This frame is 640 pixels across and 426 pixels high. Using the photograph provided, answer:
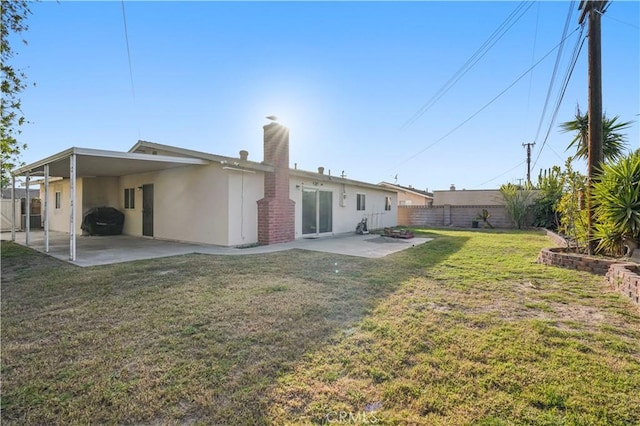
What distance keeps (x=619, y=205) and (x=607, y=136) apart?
401cm

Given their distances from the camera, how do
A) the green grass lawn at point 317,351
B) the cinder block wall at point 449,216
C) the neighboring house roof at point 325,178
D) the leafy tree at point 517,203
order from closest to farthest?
the green grass lawn at point 317,351
the neighboring house roof at point 325,178
the leafy tree at point 517,203
the cinder block wall at point 449,216

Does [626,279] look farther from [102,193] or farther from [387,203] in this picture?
[102,193]

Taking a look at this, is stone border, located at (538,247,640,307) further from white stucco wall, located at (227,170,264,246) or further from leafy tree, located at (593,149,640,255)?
white stucco wall, located at (227,170,264,246)

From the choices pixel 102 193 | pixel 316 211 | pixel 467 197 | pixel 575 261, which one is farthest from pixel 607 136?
pixel 102 193

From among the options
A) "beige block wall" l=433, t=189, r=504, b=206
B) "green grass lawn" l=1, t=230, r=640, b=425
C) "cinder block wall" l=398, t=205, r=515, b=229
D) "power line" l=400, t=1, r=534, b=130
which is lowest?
"green grass lawn" l=1, t=230, r=640, b=425

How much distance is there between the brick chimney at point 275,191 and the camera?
9.94 meters

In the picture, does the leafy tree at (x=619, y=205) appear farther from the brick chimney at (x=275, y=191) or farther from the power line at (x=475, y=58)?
the brick chimney at (x=275, y=191)

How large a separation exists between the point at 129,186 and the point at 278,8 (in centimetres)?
938

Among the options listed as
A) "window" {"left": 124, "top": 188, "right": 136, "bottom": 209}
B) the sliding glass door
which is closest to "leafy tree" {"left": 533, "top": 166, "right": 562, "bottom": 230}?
the sliding glass door

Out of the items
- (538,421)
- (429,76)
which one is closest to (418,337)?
(538,421)

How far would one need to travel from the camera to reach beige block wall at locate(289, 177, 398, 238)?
460 inches

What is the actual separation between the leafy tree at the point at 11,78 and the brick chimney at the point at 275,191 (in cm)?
669

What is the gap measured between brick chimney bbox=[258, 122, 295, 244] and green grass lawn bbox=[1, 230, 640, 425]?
468 cm

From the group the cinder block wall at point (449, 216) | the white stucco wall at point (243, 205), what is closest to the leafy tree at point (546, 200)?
the cinder block wall at point (449, 216)
